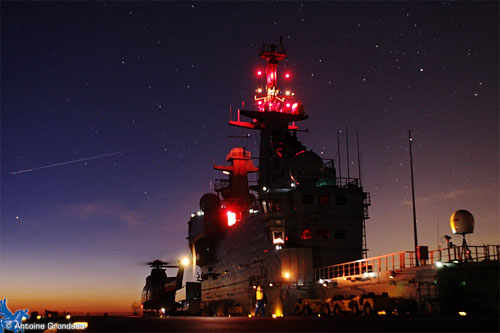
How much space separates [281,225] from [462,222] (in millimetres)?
17818

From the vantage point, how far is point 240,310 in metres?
58.1

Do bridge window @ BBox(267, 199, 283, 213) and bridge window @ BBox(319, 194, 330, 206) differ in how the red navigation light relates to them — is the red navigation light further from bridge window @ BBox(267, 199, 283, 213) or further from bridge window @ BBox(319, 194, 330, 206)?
bridge window @ BBox(319, 194, 330, 206)

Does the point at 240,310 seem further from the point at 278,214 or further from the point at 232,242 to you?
the point at 278,214

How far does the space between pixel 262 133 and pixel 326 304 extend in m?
30.5

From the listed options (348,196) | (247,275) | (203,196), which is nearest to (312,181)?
(348,196)

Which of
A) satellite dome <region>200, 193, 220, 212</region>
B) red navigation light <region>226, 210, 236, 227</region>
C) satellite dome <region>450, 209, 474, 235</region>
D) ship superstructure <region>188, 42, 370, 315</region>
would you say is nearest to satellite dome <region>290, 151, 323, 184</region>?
ship superstructure <region>188, 42, 370, 315</region>

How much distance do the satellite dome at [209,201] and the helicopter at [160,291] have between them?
7.45 meters

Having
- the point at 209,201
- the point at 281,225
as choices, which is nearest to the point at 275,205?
the point at 281,225

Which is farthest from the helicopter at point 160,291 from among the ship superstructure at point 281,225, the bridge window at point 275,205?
the bridge window at point 275,205

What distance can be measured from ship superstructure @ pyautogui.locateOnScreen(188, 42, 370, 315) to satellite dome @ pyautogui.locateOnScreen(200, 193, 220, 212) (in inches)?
49.2

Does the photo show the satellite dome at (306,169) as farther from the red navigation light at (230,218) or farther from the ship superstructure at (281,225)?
the red navigation light at (230,218)

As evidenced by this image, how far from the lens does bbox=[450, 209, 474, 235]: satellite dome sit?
Result: 34625 mm

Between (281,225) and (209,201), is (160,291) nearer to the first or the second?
(209,201)

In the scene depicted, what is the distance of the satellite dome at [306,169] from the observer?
167ft
